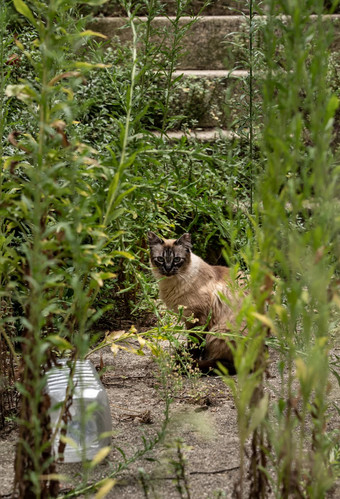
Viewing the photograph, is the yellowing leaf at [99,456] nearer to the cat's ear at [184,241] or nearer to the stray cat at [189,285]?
the stray cat at [189,285]

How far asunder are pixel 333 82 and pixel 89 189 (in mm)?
4029

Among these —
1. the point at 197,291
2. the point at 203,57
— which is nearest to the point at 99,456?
the point at 197,291

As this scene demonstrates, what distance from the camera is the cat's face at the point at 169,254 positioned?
412 cm

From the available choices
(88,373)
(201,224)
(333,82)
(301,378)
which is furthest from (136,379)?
(333,82)

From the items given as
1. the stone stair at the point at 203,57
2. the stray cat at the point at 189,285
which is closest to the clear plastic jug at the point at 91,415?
the stray cat at the point at 189,285

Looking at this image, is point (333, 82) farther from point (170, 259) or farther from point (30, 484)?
point (30, 484)

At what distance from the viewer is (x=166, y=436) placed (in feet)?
8.58

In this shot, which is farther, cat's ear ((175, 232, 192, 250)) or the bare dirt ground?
cat's ear ((175, 232, 192, 250))

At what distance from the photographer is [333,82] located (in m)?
5.50

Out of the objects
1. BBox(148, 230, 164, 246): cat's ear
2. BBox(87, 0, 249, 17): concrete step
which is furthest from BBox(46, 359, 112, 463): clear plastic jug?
BBox(87, 0, 249, 17): concrete step

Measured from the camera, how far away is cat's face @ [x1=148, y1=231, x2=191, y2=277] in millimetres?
4117

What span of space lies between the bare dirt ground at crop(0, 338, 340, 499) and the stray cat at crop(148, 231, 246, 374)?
41 cm

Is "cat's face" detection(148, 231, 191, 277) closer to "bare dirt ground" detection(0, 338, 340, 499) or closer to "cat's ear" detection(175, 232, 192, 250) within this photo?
"cat's ear" detection(175, 232, 192, 250)

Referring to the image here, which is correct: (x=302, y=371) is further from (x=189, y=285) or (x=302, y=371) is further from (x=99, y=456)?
(x=189, y=285)
